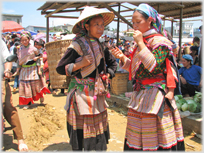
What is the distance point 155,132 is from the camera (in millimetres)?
1884

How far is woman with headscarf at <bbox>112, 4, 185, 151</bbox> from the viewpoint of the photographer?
1822 mm

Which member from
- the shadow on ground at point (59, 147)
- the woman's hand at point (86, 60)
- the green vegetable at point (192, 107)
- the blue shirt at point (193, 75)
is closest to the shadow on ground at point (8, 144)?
the shadow on ground at point (59, 147)

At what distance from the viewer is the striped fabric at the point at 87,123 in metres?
2.26

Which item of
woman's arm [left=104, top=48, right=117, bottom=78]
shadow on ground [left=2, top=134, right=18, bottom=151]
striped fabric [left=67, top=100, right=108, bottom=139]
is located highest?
woman's arm [left=104, top=48, right=117, bottom=78]

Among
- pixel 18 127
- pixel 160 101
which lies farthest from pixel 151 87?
pixel 18 127

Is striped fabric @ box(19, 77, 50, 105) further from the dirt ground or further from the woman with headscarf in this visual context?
the woman with headscarf

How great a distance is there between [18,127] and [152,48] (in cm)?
247

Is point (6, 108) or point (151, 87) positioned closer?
point (151, 87)

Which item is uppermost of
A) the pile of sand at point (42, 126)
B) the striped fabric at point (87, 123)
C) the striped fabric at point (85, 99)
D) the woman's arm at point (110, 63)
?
the woman's arm at point (110, 63)

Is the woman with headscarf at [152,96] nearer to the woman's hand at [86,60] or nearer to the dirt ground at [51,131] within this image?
the woman's hand at [86,60]

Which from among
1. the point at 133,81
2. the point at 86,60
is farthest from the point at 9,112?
the point at 133,81

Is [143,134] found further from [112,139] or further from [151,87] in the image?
[112,139]

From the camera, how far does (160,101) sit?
73.8 inches

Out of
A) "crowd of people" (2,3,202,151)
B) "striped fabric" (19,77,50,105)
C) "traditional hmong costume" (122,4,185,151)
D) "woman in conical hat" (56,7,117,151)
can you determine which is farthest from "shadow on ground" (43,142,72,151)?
"striped fabric" (19,77,50,105)
